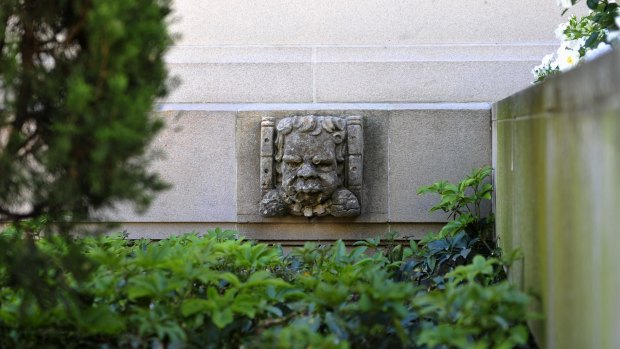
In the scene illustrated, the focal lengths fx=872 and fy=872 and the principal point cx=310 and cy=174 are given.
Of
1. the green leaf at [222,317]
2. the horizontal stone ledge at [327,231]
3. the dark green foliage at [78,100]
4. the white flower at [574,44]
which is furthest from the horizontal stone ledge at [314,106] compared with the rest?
the green leaf at [222,317]

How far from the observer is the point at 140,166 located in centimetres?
260

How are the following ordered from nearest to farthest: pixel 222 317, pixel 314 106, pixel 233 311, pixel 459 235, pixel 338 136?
pixel 222 317 < pixel 233 311 < pixel 459 235 < pixel 338 136 < pixel 314 106

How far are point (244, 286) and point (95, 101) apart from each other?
93 centimetres

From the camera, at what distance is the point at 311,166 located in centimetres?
549

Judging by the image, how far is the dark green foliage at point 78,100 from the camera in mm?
2455

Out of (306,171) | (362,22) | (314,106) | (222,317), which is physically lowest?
(222,317)

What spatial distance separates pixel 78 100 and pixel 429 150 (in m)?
3.71

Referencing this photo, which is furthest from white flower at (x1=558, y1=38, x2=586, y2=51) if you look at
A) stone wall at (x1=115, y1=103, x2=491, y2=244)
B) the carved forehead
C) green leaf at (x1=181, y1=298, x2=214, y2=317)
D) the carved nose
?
green leaf at (x1=181, y1=298, x2=214, y2=317)

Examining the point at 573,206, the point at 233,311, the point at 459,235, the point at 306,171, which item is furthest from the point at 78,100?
the point at 306,171

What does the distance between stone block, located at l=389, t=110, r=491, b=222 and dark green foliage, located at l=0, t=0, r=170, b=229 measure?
10.3 feet

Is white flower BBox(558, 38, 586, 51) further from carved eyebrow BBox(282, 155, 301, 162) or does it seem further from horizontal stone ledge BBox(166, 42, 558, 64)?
carved eyebrow BBox(282, 155, 301, 162)

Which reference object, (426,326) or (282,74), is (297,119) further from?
(426,326)

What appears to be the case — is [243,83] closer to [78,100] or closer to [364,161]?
[364,161]

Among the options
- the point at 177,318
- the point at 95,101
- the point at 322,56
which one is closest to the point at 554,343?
A: the point at 177,318
